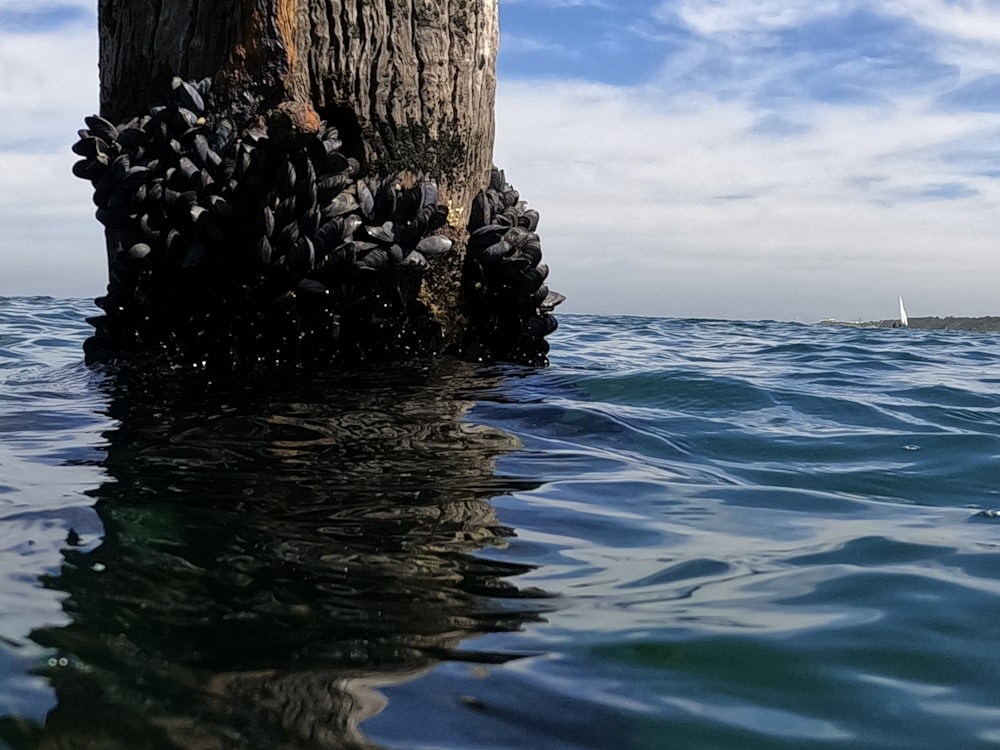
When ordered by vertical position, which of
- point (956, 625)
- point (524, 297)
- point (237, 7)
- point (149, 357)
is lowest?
point (956, 625)

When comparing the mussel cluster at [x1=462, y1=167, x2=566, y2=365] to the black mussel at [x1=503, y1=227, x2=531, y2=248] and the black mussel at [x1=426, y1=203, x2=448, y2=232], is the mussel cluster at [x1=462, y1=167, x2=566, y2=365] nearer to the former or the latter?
the black mussel at [x1=503, y1=227, x2=531, y2=248]

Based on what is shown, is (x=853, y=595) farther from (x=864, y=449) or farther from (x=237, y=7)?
(x=237, y=7)

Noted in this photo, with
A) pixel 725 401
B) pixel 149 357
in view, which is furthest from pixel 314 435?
pixel 725 401

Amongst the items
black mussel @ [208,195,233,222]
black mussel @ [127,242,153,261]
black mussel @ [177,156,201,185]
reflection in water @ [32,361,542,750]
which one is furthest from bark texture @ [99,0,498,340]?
reflection in water @ [32,361,542,750]

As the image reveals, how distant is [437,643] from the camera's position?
7.02ft

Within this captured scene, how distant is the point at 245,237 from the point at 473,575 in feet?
11.2

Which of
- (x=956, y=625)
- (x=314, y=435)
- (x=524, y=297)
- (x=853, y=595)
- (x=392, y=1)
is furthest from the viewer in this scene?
(x=524, y=297)

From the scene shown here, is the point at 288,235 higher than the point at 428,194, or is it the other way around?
the point at 428,194

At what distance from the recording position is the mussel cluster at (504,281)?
6.70m

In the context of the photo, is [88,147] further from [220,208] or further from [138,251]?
[220,208]

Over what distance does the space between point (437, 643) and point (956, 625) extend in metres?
1.28

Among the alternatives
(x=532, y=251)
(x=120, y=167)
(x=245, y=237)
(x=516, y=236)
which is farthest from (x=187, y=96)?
(x=532, y=251)

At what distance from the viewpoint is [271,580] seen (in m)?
2.52

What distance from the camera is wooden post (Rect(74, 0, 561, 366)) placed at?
549 centimetres
